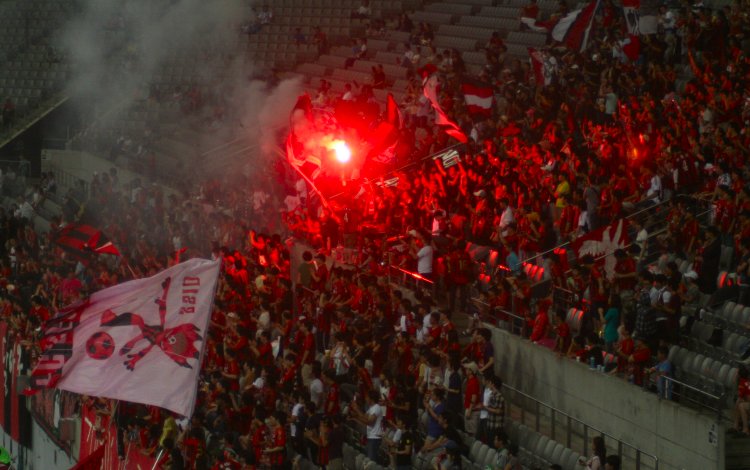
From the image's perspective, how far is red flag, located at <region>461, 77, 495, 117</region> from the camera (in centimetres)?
2308

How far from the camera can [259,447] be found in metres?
16.1

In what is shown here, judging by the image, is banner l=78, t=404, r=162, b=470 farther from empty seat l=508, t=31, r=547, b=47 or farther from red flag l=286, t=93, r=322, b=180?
empty seat l=508, t=31, r=547, b=47

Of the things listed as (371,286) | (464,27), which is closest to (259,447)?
(371,286)

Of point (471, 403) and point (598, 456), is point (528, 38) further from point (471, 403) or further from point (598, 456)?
point (598, 456)

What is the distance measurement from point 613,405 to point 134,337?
4753 mm

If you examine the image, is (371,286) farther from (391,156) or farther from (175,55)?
(175,55)

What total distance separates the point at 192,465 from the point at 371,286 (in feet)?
9.98

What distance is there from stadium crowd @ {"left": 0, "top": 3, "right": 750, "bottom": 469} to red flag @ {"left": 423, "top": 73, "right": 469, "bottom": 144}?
29 centimetres

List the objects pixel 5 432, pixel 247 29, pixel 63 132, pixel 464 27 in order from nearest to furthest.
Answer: pixel 5 432, pixel 464 27, pixel 247 29, pixel 63 132

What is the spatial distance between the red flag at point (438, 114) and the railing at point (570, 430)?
6817 millimetres

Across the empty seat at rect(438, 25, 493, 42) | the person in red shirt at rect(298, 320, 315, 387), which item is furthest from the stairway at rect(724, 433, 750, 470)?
the empty seat at rect(438, 25, 493, 42)

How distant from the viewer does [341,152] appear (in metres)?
23.3

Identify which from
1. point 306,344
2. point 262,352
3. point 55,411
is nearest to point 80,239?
point 55,411

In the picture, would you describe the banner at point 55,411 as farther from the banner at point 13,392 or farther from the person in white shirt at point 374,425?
the person in white shirt at point 374,425
